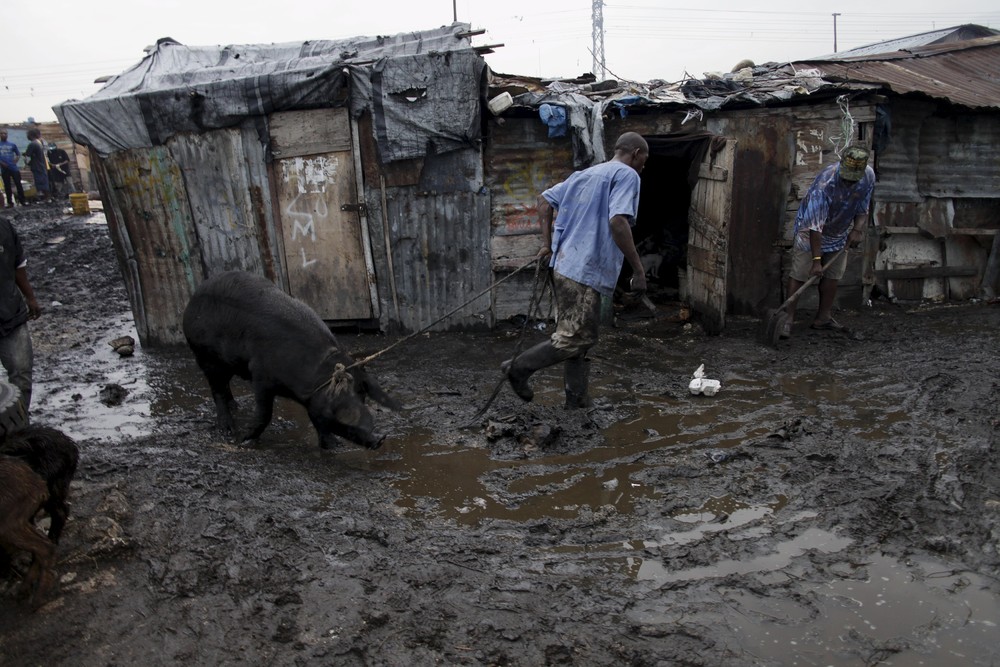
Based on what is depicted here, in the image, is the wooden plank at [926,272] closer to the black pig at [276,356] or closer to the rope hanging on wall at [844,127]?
the rope hanging on wall at [844,127]

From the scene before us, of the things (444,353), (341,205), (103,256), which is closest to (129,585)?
(444,353)

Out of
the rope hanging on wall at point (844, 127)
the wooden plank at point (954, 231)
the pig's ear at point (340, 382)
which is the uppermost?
the rope hanging on wall at point (844, 127)

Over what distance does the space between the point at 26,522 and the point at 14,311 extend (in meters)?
2.31

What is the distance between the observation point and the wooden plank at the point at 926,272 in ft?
27.9

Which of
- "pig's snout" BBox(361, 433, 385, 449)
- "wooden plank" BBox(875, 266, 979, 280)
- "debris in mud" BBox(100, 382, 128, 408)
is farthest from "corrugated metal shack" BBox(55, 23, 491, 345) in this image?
"wooden plank" BBox(875, 266, 979, 280)

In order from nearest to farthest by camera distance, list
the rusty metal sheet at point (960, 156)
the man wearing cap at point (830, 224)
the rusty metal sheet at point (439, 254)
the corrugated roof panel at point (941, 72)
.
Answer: the man wearing cap at point (830, 224), the rusty metal sheet at point (439, 254), the corrugated roof panel at point (941, 72), the rusty metal sheet at point (960, 156)

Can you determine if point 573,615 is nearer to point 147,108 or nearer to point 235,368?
point 235,368

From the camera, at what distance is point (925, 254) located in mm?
8586

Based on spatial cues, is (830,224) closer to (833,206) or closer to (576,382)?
(833,206)

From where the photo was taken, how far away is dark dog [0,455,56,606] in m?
3.02

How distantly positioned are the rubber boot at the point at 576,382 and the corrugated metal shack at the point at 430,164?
252 centimetres

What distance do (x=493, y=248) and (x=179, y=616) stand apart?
5.41 metres

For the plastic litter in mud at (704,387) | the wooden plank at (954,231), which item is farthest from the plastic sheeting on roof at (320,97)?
the wooden plank at (954,231)

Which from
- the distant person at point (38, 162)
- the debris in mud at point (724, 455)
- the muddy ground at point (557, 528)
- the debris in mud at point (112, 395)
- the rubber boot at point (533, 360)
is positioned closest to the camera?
the muddy ground at point (557, 528)
